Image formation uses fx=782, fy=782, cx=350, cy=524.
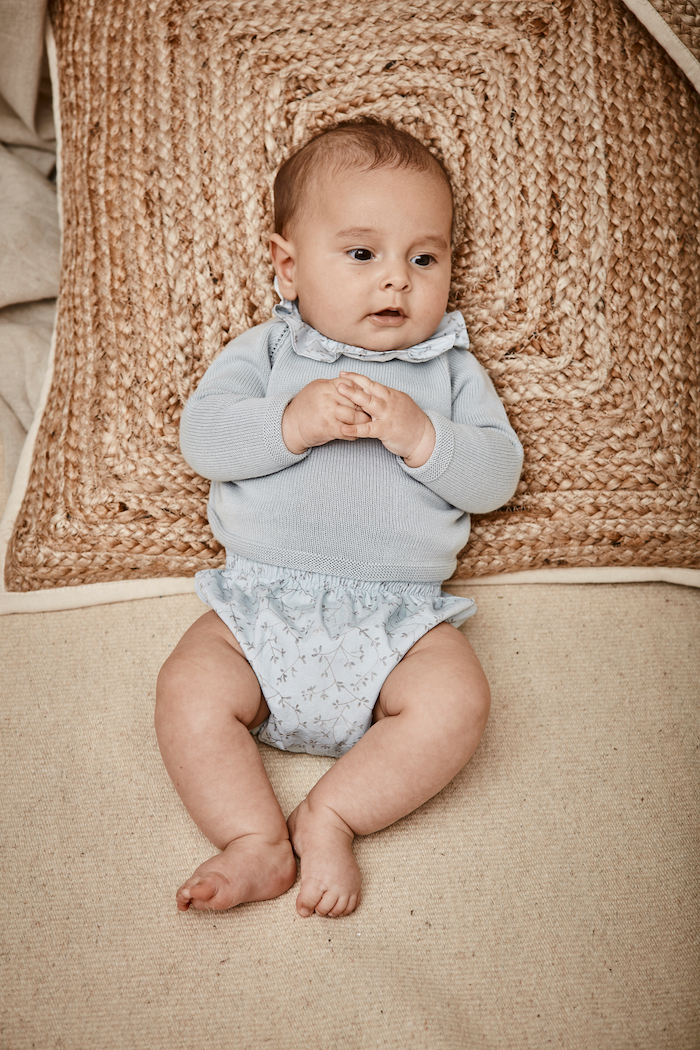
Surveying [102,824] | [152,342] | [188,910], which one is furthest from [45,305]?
[188,910]

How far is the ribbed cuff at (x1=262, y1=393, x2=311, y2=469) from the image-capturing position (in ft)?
3.43

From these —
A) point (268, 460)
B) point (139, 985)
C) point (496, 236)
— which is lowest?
point (139, 985)

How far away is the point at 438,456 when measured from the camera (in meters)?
1.04

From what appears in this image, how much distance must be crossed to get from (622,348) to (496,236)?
0.27 meters

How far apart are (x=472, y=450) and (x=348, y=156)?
1.47ft

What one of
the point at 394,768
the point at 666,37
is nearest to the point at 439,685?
the point at 394,768

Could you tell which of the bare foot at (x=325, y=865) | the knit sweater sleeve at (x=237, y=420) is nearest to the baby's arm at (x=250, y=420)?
the knit sweater sleeve at (x=237, y=420)

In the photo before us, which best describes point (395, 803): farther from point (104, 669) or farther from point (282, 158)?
point (282, 158)

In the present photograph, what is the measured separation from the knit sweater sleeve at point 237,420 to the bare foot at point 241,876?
1.57ft

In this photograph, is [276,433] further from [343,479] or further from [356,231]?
→ [356,231]

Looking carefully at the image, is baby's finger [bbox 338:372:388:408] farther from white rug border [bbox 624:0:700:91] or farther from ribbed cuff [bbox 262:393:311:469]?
white rug border [bbox 624:0:700:91]

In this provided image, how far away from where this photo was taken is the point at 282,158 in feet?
4.06

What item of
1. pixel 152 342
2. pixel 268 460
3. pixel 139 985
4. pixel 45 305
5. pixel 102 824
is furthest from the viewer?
pixel 45 305

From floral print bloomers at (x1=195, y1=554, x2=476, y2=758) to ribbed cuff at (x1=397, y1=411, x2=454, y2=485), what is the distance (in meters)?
0.16
